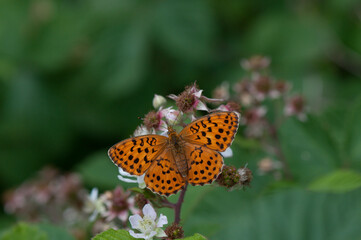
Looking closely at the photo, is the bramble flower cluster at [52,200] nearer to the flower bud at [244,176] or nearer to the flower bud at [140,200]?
the flower bud at [140,200]

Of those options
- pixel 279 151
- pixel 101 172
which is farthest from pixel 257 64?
pixel 101 172

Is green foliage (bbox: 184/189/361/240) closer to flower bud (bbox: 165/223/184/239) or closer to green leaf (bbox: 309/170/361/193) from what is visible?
green leaf (bbox: 309/170/361/193)

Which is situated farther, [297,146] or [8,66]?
[8,66]

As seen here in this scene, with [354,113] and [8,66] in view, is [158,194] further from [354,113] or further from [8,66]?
[8,66]

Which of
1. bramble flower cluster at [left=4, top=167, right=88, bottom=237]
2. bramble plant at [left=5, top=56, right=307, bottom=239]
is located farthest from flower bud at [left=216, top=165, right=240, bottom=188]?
bramble flower cluster at [left=4, top=167, right=88, bottom=237]

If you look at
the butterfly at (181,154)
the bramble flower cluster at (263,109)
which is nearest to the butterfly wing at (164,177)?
the butterfly at (181,154)

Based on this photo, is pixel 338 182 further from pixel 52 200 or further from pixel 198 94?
pixel 52 200

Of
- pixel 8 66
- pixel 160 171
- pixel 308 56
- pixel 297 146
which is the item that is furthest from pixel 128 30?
pixel 160 171
